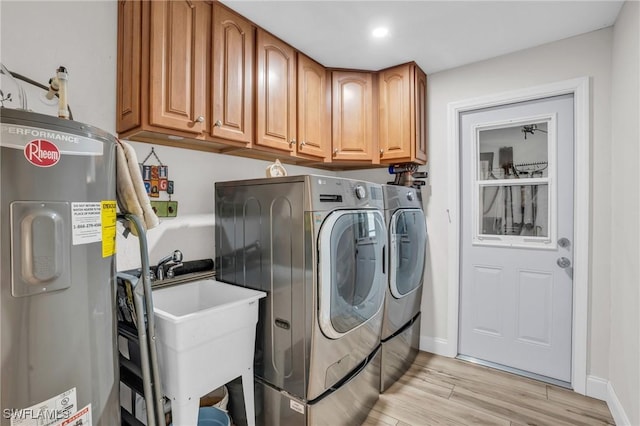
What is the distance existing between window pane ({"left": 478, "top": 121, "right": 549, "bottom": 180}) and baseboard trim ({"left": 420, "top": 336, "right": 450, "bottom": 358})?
1470 millimetres

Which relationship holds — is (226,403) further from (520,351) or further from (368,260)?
(520,351)

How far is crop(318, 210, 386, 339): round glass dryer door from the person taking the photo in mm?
1486

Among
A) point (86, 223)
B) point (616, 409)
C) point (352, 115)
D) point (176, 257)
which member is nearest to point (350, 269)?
point (176, 257)

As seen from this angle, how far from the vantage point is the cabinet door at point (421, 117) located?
2.51 metres

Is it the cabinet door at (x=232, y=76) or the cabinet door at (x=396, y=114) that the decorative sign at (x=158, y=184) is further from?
the cabinet door at (x=396, y=114)

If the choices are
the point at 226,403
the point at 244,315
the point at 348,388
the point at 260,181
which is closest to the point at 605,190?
the point at 348,388

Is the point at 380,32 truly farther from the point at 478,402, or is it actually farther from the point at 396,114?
the point at 478,402

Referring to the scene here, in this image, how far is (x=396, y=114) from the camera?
2518 millimetres

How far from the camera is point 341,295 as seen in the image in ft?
5.24

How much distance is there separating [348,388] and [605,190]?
2.12 meters

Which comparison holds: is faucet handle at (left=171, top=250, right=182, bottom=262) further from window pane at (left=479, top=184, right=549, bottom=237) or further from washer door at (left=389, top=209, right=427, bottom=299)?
window pane at (left=479, top=184, right=549, bottom=237)

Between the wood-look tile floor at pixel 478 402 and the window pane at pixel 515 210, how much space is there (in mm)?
1119

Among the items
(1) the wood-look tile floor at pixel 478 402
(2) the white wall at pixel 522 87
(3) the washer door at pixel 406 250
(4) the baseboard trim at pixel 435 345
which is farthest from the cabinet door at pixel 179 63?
(4) the baseboard trim at pixel 435 345

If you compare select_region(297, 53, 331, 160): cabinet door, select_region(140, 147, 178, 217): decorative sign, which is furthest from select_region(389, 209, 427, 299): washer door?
select_region(140, 147, 178, 217): decorative sign
